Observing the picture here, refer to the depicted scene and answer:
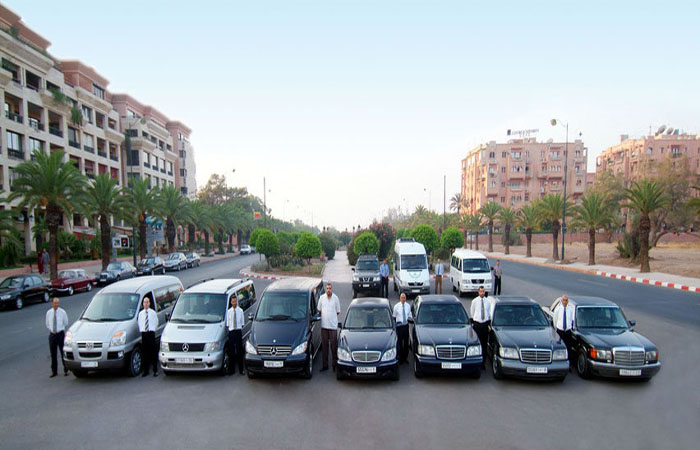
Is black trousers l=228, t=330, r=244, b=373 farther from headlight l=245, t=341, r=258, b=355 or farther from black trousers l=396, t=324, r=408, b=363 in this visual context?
black trousers l=396, t=324, r=408, b=363

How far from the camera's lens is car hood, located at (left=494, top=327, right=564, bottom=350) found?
8.02 metres

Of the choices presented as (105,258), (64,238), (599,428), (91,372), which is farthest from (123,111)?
(599,428)

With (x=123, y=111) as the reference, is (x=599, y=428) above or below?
below

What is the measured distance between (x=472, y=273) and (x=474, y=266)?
1.54 feet

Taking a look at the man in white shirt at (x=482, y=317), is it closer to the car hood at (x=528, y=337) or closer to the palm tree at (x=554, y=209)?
the car hood at (x=528, y=337)

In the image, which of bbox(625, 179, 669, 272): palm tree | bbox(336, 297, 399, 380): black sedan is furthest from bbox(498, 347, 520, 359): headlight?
bbox(625, 179, 669, 272): palm tree

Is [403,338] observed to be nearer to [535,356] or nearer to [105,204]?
[535,356]

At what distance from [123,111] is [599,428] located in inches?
2557

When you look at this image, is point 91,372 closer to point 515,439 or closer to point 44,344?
point 44,344

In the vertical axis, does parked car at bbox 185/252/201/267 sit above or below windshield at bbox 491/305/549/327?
below

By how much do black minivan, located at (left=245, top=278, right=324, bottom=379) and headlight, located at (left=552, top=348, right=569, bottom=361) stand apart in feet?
16.5

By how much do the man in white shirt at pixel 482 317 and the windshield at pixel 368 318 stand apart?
2093 millimetres

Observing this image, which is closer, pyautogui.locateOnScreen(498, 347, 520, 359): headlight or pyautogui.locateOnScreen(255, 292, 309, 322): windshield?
pyautogui.locateOnScreen(498, 347, 520, 359): headlight

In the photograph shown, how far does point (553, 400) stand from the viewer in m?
7.20
